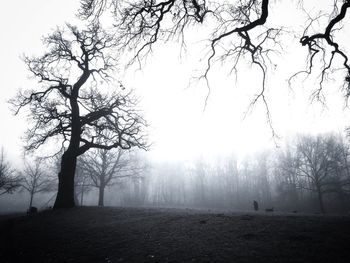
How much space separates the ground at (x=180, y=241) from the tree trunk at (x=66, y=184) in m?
4.91

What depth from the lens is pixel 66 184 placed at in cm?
1711

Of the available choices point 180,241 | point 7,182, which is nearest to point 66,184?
point 180,241

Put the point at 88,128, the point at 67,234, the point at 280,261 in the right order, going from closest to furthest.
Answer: the point at 280,261 < the point at 67,234 < the point at 88,128

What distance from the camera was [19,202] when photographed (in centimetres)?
6606

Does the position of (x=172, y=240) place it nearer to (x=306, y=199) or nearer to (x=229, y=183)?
(x=306, y=199)

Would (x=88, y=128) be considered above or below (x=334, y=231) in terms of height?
above

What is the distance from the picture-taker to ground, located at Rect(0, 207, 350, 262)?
596 centimetres

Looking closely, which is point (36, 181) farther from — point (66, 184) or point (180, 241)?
point (180, 241)

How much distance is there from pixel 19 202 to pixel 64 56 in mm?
66555

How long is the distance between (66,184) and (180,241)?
12.9 m

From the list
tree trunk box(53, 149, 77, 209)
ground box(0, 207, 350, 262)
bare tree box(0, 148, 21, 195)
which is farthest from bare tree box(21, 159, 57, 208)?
ground box(0, 207, 350, 262)

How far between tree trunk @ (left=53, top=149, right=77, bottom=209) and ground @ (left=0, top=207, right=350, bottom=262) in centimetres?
491

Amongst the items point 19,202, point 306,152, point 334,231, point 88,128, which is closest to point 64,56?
point 88,128

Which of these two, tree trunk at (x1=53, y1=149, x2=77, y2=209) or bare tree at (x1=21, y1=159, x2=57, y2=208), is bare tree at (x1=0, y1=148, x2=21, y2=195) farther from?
tree trunk at (x1=53, y1=149, x2=77, y2=209)
